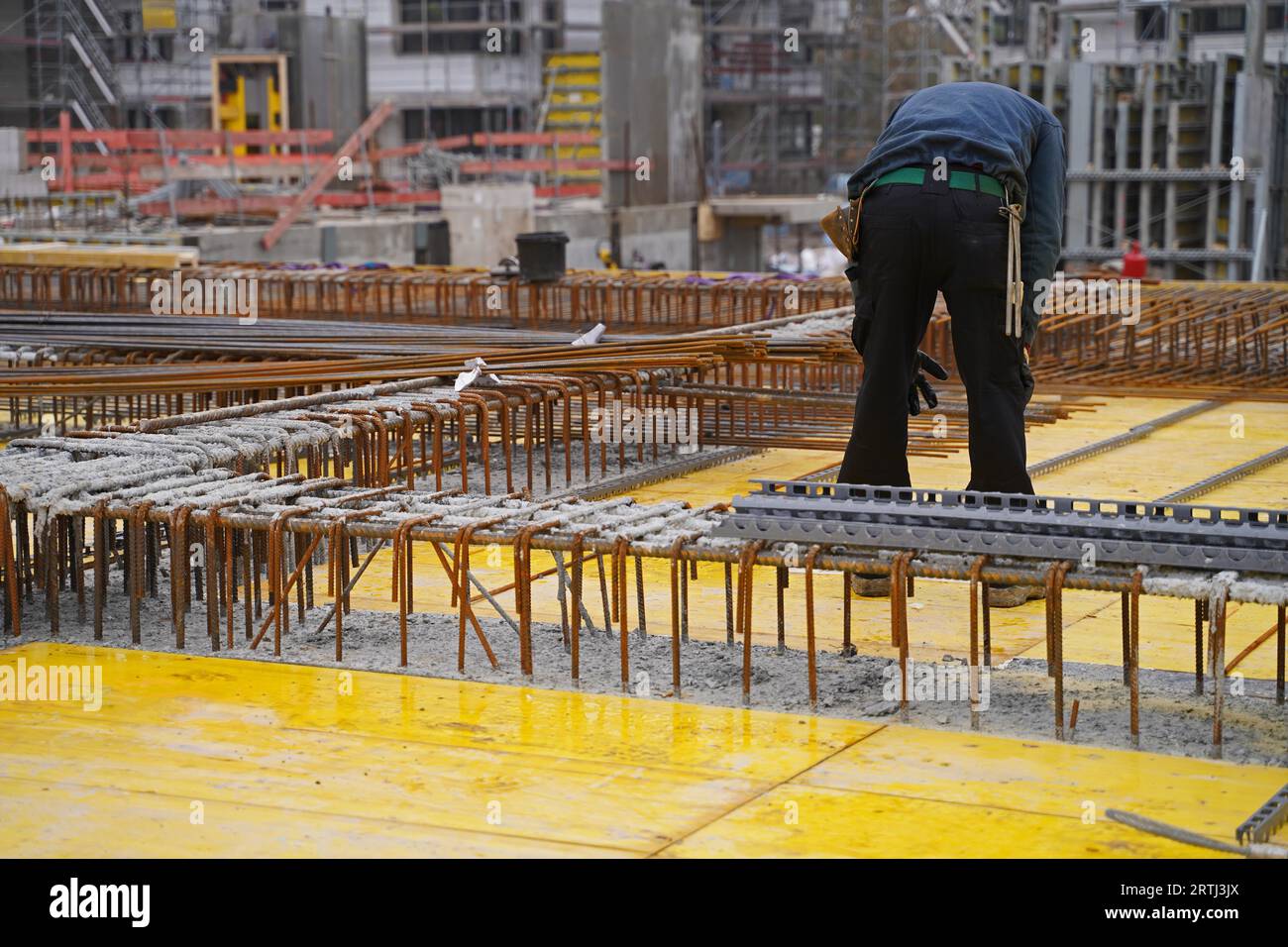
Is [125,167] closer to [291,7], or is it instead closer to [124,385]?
[291,7]

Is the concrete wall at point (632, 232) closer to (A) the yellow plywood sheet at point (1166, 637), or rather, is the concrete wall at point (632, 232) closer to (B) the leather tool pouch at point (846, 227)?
(B) the leather tool pouch at point (846, 227)

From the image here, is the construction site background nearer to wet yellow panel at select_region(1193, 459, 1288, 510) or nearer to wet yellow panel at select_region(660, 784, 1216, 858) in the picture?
wet yellow panel at select_region(1193, 459, 1288, 510)

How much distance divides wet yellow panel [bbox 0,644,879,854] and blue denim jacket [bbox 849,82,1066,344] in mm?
2305

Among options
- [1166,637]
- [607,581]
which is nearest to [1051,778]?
[1166,637]

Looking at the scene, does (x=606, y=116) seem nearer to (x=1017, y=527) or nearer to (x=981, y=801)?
(x=1017, y=527)

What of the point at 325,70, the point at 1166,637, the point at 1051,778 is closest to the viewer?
the point at 1051,778

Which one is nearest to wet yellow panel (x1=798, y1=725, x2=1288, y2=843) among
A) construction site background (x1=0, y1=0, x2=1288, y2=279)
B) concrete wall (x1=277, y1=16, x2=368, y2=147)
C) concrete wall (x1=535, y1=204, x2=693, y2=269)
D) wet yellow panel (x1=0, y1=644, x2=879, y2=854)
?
wet yellow panel (x1=0, y1=644, x2=879, y2=854)

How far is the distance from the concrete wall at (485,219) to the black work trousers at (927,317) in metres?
24.1

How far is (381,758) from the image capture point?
19.0ft

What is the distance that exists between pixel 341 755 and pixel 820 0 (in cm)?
5079

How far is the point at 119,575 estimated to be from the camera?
8359mm

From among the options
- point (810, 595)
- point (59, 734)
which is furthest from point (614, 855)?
point (59, 734)

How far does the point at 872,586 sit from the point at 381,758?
2637 millimetres

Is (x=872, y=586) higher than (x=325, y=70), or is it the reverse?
(x=325, y=70)
